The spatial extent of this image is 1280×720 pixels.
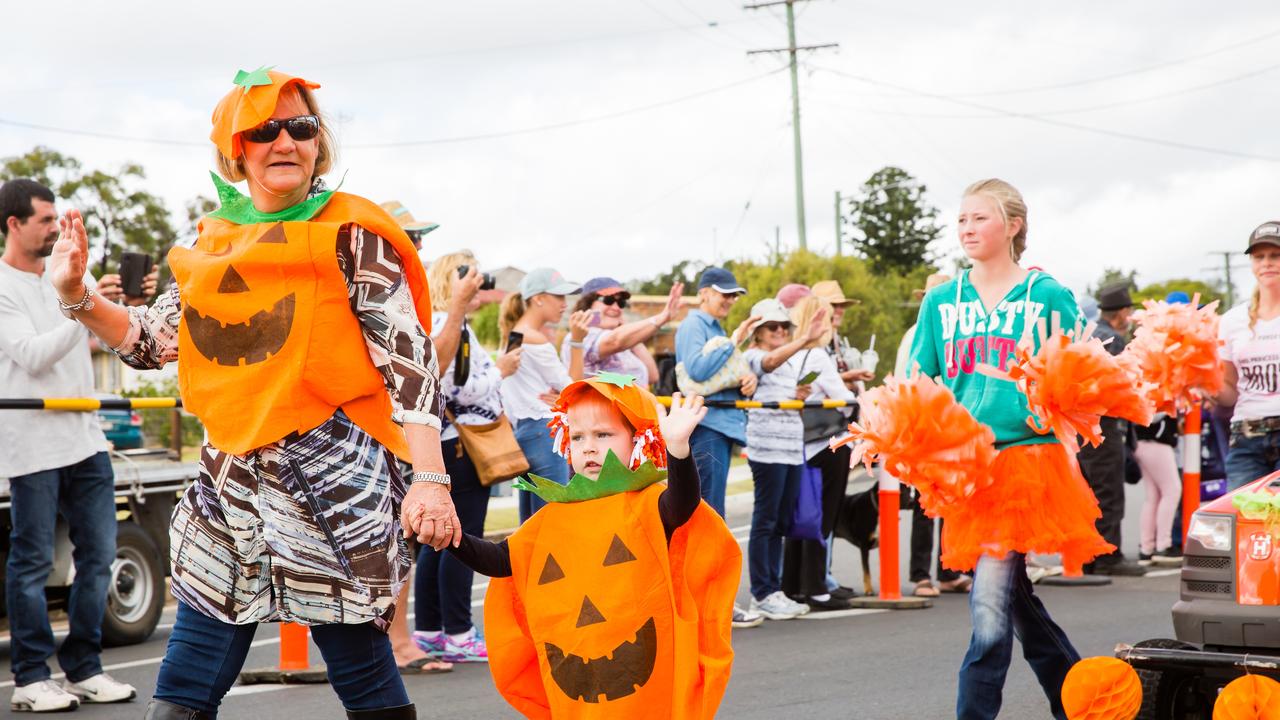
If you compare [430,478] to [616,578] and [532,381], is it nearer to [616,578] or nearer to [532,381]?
[616,578]

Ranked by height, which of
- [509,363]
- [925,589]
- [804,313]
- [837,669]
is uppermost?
[804,313]

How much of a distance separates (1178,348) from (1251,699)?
283 centimetres

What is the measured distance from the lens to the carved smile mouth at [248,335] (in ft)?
12.3

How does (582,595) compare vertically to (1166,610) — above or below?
above

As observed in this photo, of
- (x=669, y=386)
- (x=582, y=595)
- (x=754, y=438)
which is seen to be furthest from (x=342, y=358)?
(x=669, y=386)

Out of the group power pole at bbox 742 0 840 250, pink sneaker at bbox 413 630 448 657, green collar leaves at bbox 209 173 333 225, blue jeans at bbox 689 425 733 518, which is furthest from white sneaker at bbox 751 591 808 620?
power pole at bbox 742 0 840 250

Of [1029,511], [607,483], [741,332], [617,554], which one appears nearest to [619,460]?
[607,483]

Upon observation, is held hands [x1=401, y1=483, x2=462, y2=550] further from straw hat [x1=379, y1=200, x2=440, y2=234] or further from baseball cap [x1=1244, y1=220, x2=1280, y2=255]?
baseball cap [x1=1244, y1=220, x2=1280, y2=255]

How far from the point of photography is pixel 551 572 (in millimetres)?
4258

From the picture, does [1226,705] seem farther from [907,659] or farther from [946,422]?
[907,659]

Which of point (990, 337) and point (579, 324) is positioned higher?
point (579, 324)

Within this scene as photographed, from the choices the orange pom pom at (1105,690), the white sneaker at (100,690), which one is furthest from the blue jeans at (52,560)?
the orange pom pom at (1105,690)

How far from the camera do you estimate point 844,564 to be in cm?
1255

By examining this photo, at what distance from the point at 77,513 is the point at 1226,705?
16.3 ft
